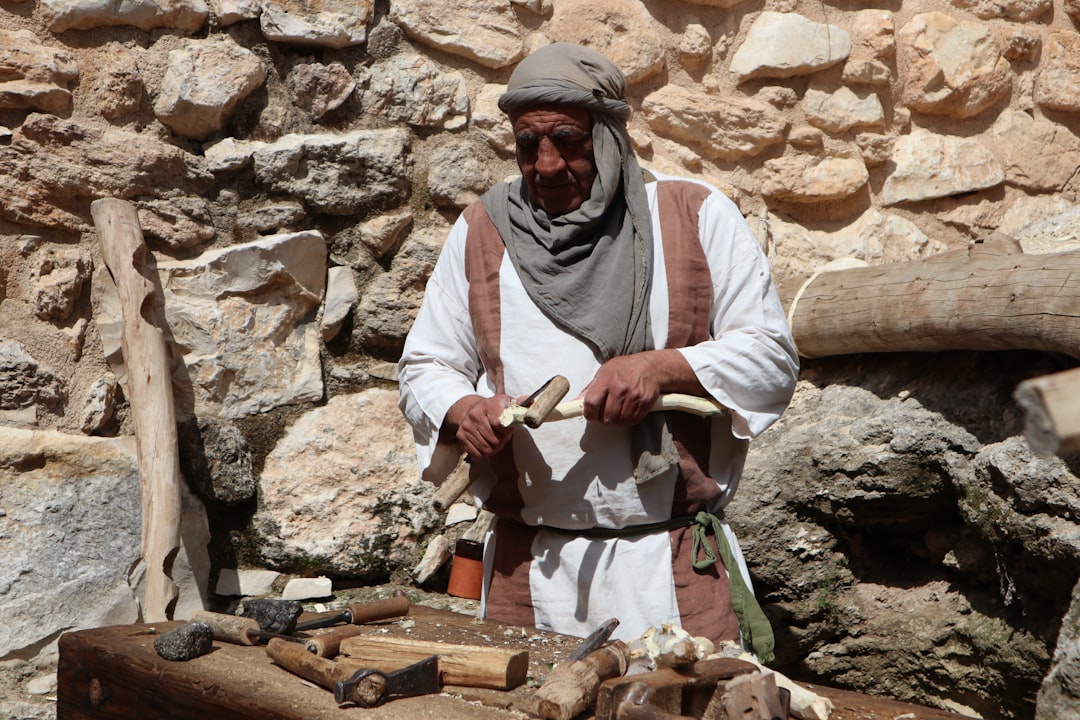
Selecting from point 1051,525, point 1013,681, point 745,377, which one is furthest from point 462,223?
point 1013,681

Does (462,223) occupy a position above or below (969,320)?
above

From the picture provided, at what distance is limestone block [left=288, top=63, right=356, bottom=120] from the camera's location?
118 inches

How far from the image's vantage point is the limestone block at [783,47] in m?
3.30

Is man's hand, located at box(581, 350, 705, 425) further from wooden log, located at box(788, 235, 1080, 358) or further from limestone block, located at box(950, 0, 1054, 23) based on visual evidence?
limestone block, located at box(950, 0, 1054, 23)

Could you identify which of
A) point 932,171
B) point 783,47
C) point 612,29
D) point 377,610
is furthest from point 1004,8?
point 377,610

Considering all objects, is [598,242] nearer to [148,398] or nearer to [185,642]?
[185,642]

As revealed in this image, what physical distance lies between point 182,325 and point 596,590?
1.41 m

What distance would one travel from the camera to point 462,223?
2293 millimetres

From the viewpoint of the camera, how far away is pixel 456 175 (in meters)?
3.11

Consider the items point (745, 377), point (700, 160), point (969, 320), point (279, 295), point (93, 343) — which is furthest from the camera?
point (700, 160)

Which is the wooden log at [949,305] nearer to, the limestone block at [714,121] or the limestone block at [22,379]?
the limestone block at [714,121]

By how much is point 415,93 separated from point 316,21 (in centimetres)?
33

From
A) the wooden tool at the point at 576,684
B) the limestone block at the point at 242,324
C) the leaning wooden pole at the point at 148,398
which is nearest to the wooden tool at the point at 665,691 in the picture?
the wooden tool at the point at 576,684

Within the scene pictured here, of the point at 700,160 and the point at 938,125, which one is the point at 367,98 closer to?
the point at 700,160
